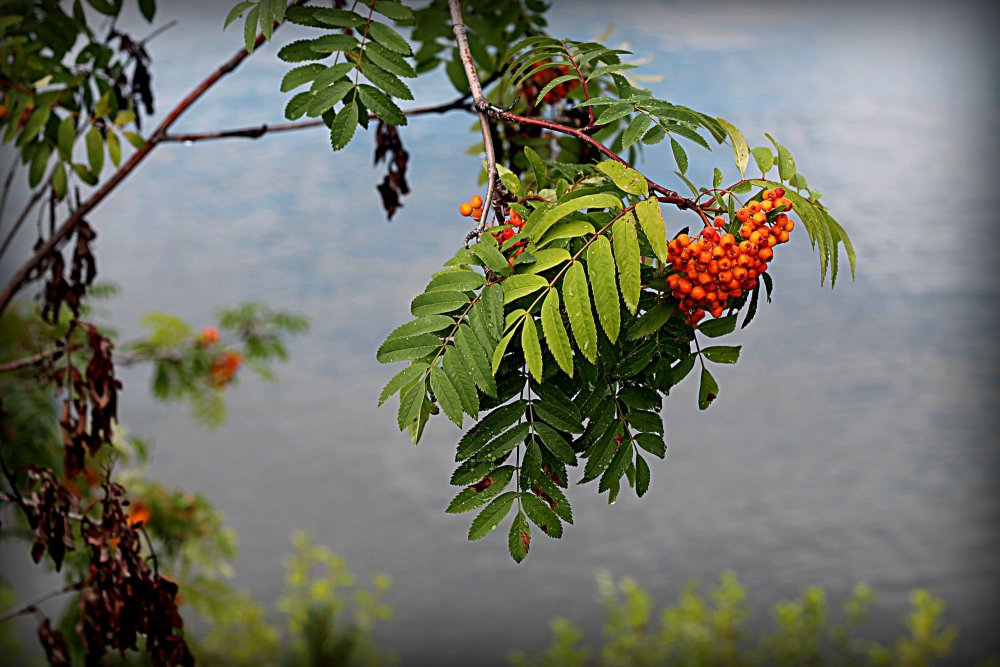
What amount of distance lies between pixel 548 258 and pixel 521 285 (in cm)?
2

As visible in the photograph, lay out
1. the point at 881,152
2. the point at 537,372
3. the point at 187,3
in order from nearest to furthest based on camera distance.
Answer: the point at 537,372, the point at 187,3, the point at 881,152

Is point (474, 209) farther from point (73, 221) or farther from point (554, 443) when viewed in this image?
point (73, 221)

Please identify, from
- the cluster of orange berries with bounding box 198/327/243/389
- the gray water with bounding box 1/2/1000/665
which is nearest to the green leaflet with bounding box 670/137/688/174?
the cluster of orange berries with bounding box 198/327/243/389

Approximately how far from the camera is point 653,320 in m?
0.63

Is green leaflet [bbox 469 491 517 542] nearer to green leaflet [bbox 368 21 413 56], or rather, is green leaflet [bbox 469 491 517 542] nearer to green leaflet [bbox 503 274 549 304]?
green leaflet [bbox 503 274 549 304]

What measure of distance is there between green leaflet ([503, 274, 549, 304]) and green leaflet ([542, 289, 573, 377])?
0.4 inches

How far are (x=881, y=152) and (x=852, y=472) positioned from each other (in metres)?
1.16

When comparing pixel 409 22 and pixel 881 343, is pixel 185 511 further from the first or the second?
pixel 881 343

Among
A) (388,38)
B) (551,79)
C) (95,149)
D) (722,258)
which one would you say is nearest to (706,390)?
(722,258)

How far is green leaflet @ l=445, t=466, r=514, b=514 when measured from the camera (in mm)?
651

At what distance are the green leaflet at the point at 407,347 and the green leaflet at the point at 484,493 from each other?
10cm

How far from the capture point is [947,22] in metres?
3.43

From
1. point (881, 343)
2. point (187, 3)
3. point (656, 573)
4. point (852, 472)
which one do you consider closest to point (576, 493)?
point (656, 573)

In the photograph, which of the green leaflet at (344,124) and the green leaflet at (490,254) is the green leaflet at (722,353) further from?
the green leaflet at (344,124)
